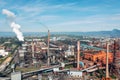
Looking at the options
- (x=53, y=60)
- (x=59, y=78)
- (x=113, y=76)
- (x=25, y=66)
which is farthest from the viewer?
(x=53, y=60)

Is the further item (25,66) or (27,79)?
(25,66)

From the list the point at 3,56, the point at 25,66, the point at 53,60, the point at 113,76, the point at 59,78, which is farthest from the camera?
the point at 3,56

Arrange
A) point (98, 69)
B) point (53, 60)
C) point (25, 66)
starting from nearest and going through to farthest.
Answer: point (98, 69), point (25, 66), point (53, 60)

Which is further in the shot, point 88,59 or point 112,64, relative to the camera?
→ point 88,59

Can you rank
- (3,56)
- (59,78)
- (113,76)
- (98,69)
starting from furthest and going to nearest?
(3,56) → (98,69) → (113,76) → (59,78)

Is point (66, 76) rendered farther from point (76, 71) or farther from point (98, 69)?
point (98, 69)

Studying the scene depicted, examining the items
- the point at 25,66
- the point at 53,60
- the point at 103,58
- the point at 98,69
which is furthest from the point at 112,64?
the point at 25,66

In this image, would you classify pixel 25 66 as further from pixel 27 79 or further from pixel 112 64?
pixel 112 64

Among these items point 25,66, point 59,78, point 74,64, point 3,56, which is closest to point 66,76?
point 59,78
